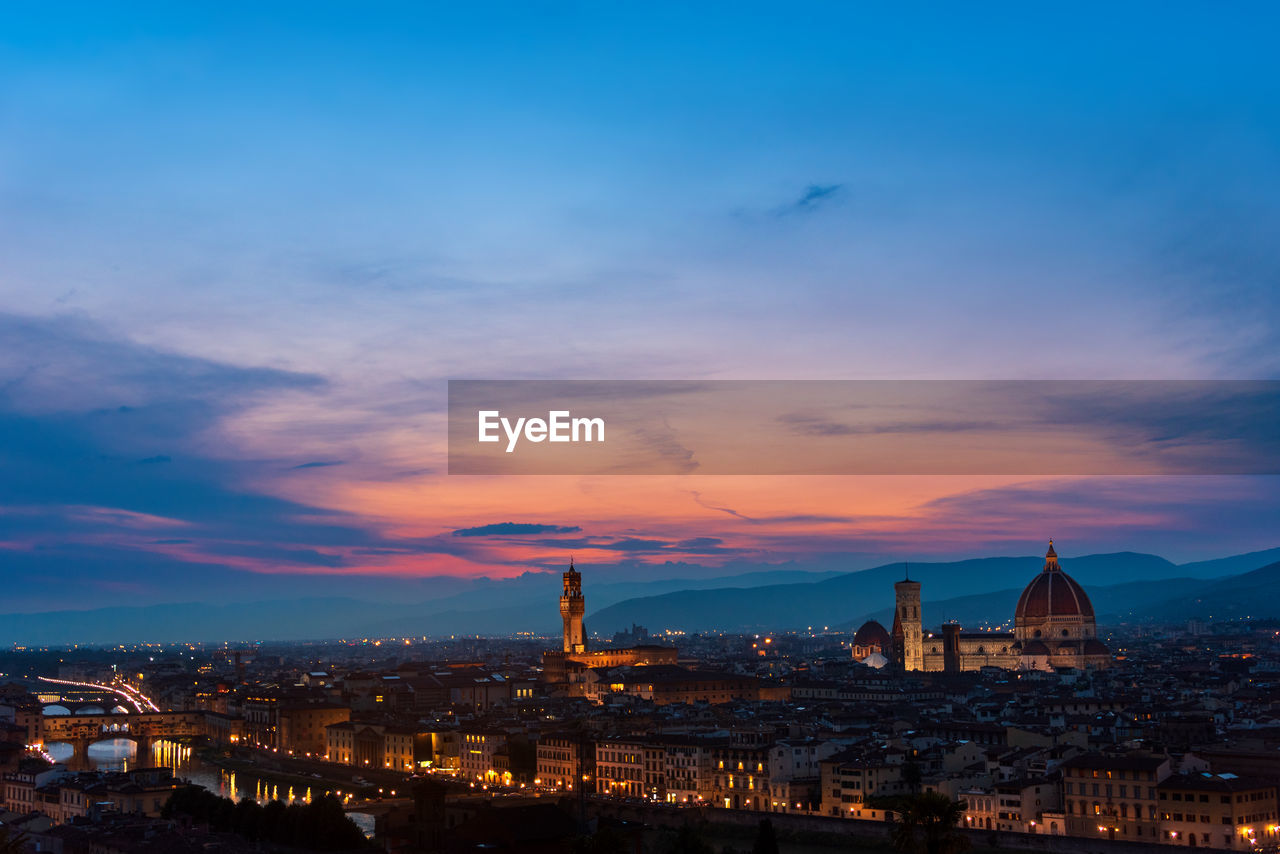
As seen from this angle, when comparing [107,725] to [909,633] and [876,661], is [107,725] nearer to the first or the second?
[876,661]

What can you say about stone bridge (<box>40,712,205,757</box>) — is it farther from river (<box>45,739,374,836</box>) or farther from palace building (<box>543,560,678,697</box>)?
palace building (<box>543,560,678,697</box>)

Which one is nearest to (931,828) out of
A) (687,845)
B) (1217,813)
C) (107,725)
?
(687,845)

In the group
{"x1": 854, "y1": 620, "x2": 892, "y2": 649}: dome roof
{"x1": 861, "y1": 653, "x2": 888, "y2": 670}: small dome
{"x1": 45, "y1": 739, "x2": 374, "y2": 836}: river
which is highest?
{"x1": 854, "y1": 620, "x2": 892, "y2": 649}: dome roof

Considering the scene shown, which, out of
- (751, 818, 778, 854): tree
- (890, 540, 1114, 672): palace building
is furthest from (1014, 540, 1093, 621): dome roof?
(751, 818, 778, 854): tree

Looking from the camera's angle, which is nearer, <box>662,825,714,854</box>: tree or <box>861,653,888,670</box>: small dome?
<box>662,825,714,854</box>: tree

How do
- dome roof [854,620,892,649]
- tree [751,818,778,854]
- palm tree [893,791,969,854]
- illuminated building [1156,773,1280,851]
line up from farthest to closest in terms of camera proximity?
Answer: dome roof [854,620,892,649]
illuminated building [1156,773,1280,851]
tree [751,818,778,854]
palm tree [893,791,969,854]

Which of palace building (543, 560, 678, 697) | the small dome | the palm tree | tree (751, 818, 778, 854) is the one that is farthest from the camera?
the small dome
